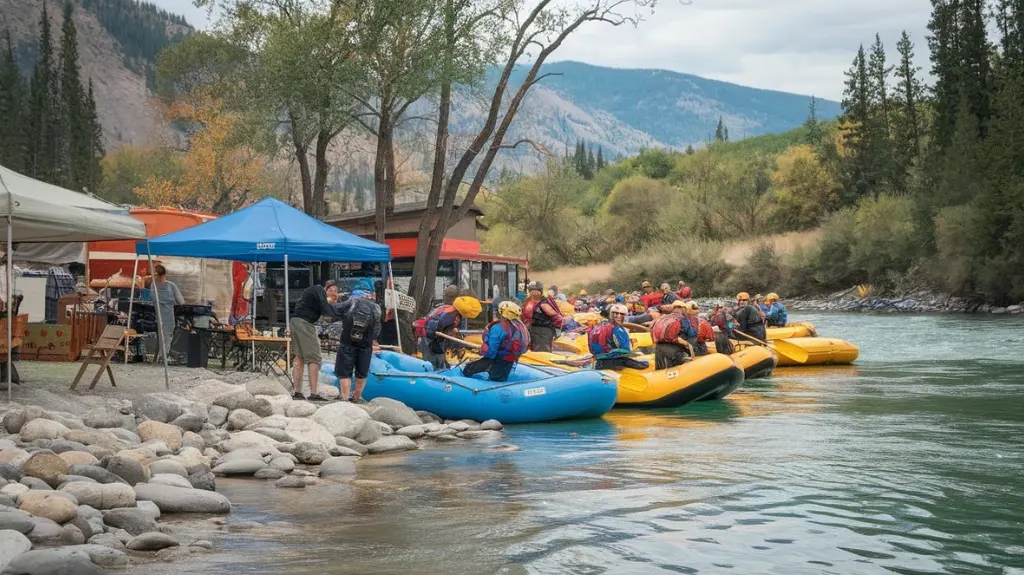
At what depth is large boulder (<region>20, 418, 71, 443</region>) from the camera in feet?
29.7

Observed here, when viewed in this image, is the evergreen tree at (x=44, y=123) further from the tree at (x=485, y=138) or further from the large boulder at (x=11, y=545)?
the large boulder at (x=11, y=545)

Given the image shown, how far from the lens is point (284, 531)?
7.53 metres

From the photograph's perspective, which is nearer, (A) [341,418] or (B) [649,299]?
(A) [341,418]

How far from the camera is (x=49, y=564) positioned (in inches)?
231

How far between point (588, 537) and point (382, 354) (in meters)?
7.17

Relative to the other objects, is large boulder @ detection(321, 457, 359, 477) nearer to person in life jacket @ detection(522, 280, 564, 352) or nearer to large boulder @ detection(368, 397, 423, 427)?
large boulder @ detection(368, 397, 423, 427)

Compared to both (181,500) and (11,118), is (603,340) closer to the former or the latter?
(181,500)

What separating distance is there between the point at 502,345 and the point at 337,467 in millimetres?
3623

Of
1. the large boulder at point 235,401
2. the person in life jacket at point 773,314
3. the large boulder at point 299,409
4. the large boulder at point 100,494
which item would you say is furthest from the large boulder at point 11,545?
the person in life jacket at point 773,314

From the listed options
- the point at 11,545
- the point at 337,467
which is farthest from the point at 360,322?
the point at 11,545

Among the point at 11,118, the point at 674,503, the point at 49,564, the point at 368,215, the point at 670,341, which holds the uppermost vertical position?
the point at 11,118

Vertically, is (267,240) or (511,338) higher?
(267,240)

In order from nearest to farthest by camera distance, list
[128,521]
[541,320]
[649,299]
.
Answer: [128,521]
[541,320]
[649,299]

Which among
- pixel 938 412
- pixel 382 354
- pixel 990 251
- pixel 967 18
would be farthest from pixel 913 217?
pixel 382 354
